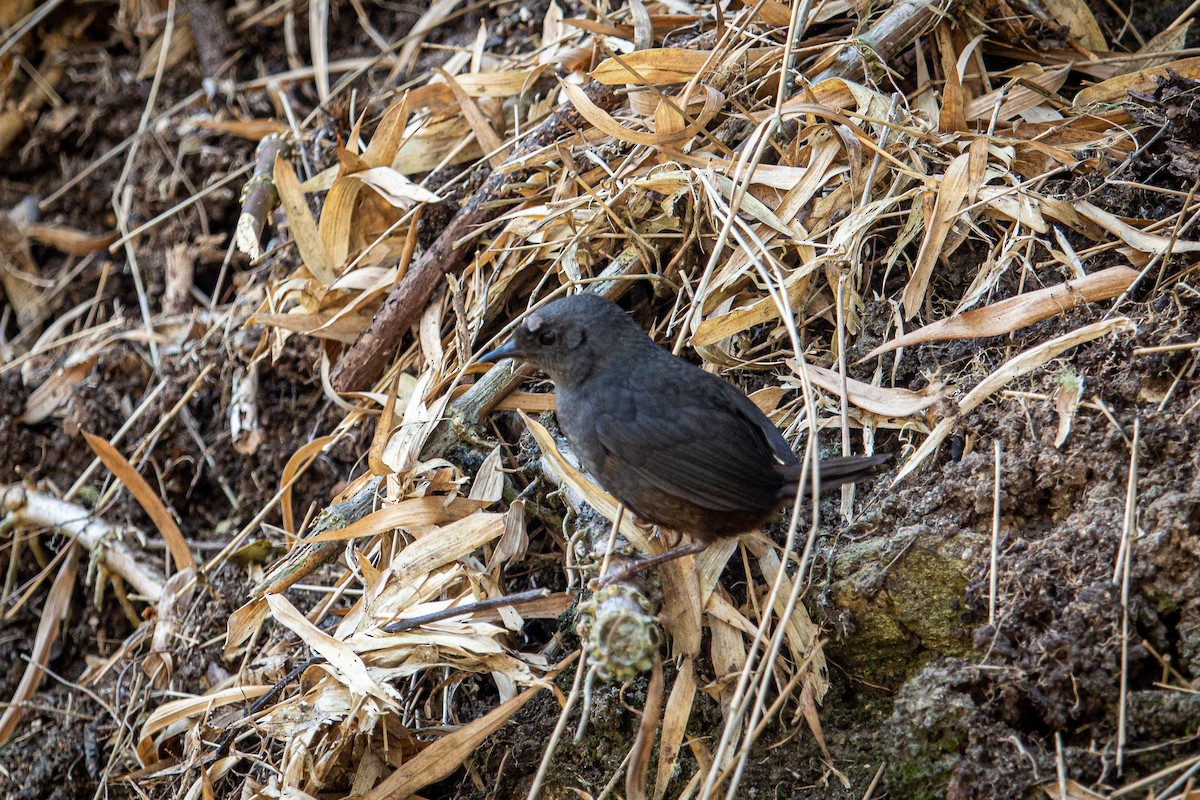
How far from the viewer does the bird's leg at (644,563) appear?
281 centimetres

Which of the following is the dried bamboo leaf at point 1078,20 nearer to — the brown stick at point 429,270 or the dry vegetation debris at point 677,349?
the dry vegetation debris at point 677,349

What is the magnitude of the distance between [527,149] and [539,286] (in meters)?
0.63

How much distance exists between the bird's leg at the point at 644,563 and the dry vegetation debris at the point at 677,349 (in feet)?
0.25

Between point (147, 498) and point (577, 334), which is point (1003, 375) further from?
point (147, 498)

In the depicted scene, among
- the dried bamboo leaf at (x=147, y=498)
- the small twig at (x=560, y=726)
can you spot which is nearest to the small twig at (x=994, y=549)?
the small twig at (x=560, y=726)

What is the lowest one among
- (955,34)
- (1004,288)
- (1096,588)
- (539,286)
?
(1096,588)

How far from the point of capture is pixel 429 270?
3760mm

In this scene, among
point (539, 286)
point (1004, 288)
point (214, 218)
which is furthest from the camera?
point (214, 218)

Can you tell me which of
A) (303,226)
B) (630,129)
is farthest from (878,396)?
(303,226)

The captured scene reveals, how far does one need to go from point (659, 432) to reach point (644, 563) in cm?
40

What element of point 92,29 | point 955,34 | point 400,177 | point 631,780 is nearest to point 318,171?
point 400,177

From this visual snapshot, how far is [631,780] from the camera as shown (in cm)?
258

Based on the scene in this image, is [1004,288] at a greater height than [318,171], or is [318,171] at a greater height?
[318,171]

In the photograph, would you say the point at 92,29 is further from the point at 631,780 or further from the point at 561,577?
the point at 631,780
